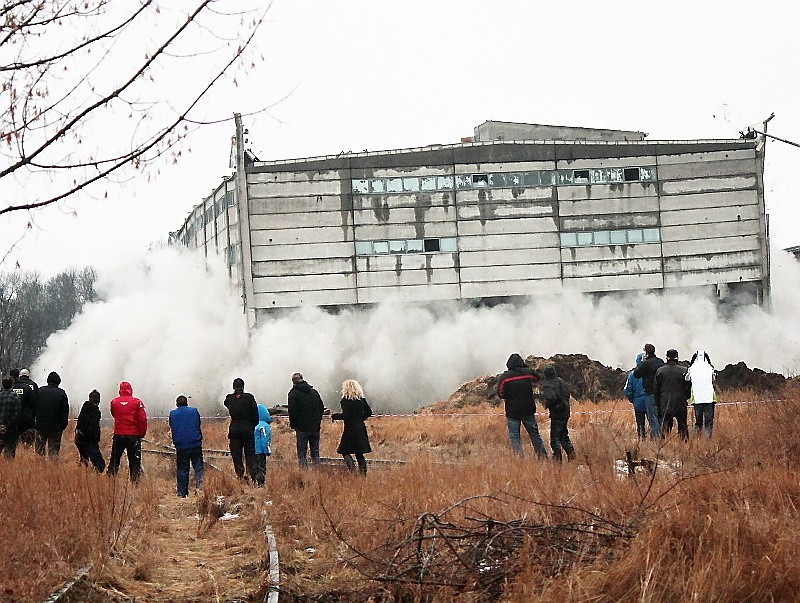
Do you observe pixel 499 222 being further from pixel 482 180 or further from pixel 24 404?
pixel 24 404

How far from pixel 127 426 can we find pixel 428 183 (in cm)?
2969

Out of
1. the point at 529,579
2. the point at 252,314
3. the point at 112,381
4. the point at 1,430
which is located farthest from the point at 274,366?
the point at 529,579

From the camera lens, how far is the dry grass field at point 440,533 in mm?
6516

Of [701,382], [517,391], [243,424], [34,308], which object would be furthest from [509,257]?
[34,308]

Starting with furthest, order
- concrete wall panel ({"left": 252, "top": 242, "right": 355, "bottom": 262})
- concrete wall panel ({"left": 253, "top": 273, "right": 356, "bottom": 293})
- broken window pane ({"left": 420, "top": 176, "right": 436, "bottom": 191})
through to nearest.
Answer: broken window pane ({"left": 420, "top": 176, "right": 436, "bottom": 191}) → concrete wall panel ({"left": 252, "top": 242, "right": 355, "bottom": 262}) → concrete wall panel ({"left": 253, "top": 273, "right": 356, "bottom": 293})

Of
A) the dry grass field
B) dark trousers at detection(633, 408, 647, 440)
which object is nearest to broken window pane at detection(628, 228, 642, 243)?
dark trousers at detection(633, 408, 647, 440)

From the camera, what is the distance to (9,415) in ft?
53.8

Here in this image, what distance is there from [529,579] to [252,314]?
3571 centimetres

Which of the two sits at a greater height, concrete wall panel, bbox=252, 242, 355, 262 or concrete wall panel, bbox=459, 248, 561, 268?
concrete wall panel, bbox=252, 242, 355, 262

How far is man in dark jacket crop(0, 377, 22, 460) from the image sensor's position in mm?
16188

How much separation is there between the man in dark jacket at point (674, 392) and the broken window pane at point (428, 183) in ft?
89.7

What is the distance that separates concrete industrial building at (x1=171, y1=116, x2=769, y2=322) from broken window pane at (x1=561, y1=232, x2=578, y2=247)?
66 mm

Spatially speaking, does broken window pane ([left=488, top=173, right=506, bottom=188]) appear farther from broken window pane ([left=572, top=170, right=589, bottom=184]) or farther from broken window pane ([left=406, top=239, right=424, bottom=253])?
broken window pane ([left=406, top=239, right=424, bottom=253])

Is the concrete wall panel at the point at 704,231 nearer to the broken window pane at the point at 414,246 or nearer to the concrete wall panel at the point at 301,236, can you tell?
the broken window pane at the point at 414,246
